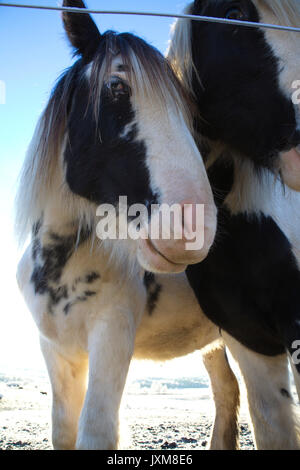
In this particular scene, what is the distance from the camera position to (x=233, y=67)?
181 cm

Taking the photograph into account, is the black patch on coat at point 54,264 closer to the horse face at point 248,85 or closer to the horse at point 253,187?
the horse at point 253,187

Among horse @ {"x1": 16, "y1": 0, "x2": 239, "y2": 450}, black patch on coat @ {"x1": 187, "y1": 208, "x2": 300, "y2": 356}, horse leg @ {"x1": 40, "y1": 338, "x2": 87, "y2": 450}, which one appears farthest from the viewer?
horse leg @ {"x1": 40, "y1": 338, "x2": 87, "y2": 450}

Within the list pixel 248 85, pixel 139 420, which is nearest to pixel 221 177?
pixel 248 85

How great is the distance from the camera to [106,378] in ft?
6.15

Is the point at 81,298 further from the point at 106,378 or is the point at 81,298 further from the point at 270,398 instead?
the point at 270,398

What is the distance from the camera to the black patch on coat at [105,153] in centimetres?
166

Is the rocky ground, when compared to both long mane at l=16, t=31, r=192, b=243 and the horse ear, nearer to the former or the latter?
long mane at l=16, t=31, r=192, b=243

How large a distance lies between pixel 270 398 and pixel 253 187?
956mm

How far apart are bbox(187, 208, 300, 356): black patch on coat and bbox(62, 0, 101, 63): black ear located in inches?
35.6

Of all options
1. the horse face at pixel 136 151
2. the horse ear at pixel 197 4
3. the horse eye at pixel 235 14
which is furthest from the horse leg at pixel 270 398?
the horse ear at pixel 197 4

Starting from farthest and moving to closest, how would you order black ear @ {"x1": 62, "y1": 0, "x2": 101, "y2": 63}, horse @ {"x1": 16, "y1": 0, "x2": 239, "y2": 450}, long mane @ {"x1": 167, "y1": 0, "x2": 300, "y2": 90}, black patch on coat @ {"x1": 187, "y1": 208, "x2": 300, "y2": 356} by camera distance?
black ear @ {"x1": 62, "y1": 0, "x2": 101, "y2": 63}, long mane @ {"x1": 167, "y1": 0, "x2": 300, "y2": 90}, black patch on coat @ {"x1": 187, "y1": 208, "x2": 300, "y2": 356}, horse @ {"x1": 16, "y1": 0, "x2": 239, "y2": 450}

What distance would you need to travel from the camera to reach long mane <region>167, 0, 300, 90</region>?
1.83 m

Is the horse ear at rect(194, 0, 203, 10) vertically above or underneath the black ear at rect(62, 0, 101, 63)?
above

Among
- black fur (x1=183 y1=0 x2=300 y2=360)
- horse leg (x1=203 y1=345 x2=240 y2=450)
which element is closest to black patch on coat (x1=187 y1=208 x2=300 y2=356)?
black fur (x1=183 y1=0 x2=300 y2=360)
